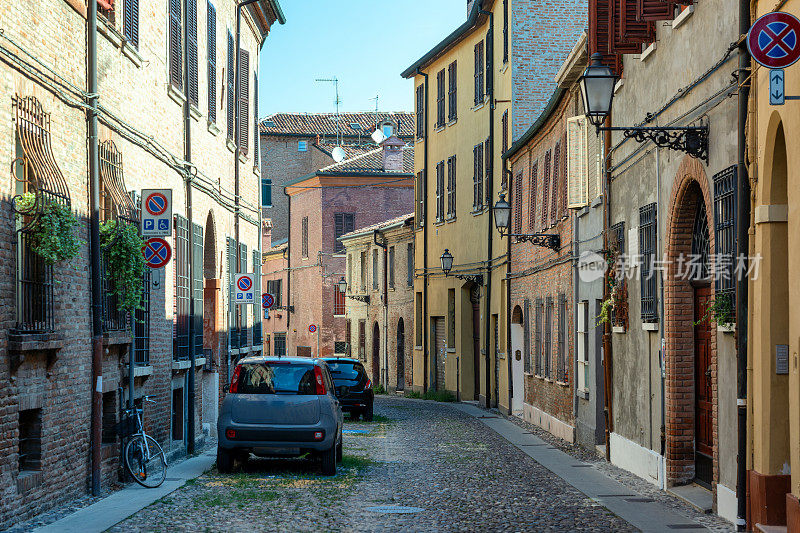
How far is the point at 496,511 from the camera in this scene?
12.2 meters

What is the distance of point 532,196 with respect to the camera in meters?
26.9

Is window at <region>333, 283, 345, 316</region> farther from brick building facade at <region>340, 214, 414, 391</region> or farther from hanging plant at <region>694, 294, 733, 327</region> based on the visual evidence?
hanging plant at <region>694, 294, 733, 327</region>

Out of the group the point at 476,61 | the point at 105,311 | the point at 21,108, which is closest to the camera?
the point at 21,108

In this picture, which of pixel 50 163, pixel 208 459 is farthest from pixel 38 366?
pixel 208 459

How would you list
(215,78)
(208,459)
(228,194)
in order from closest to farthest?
1. (208,459)
2. (215,78)
3. (228,194)

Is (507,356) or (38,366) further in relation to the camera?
(507,356)

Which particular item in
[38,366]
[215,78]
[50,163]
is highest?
[215,78]

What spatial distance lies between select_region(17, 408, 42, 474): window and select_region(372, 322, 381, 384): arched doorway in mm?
37929

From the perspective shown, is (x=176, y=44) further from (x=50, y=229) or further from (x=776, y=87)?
(x=776, y=87)

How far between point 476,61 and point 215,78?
14.5 metres

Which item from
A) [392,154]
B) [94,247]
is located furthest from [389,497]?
[392,154]

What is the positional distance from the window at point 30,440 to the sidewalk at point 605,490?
601cm

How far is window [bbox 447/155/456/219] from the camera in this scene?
37.9m

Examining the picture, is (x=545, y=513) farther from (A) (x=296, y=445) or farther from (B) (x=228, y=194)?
(B) (x=228, y=194)
